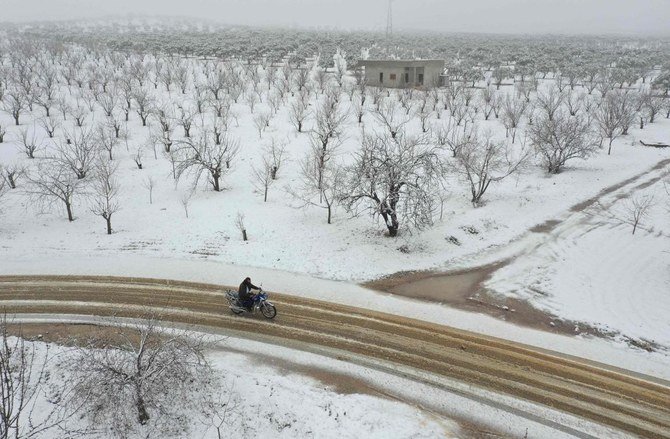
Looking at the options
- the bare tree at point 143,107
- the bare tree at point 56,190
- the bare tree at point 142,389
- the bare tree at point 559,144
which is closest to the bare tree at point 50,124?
the bare tree at point 143,107

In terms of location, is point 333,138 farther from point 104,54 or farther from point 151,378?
point 104,54

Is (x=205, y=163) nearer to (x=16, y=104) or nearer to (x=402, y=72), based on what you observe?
(x=16, y=104)

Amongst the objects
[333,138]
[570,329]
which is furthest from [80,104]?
[570,329]

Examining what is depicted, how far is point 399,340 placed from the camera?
15812 millimetres

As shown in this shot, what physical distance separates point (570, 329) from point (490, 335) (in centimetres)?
348

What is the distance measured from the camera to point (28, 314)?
1719cm

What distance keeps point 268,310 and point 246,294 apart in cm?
109

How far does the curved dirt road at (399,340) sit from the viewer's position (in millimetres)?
13087

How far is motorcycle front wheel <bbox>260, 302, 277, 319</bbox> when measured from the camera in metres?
16.9

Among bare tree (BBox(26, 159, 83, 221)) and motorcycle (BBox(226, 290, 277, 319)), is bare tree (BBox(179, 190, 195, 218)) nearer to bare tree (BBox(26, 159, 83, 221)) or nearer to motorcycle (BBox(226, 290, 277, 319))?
bare tree (BBox(26, 159, 83, 221))

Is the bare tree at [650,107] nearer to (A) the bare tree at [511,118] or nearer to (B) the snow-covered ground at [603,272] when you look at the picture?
(A) the bare tree at [511,118]

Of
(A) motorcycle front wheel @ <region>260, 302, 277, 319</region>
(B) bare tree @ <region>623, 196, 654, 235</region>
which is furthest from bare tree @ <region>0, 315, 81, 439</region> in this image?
(B) bare tree @ <region>623, 196, 654, 235</region>

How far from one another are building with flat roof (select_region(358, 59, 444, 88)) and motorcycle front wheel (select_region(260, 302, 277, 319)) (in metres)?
53.2

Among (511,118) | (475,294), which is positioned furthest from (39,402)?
(511,118)
